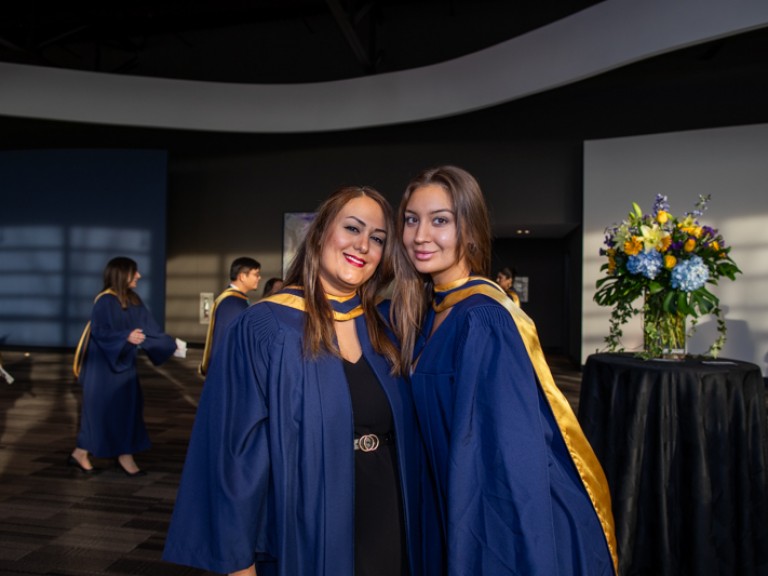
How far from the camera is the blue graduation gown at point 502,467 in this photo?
1348 mm

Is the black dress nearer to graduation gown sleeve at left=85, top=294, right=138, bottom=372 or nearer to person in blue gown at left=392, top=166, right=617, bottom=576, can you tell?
person in blue gown at left=392, top=166, right=617, bottom=576

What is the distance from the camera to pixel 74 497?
13.2 feet

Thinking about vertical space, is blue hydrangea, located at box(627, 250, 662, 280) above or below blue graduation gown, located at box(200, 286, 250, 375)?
above

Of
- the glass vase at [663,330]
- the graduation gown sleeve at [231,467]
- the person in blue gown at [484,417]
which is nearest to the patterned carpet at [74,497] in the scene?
the graduation gown sleeve at [231,467]

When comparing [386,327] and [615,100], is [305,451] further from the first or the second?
[615,100]

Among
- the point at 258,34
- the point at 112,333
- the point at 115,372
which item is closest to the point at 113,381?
the point at 115,372

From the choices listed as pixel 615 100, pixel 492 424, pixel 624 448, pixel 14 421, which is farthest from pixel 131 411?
pixel 615 100

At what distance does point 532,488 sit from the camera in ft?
4.44

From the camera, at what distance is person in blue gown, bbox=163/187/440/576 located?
57.5 inches

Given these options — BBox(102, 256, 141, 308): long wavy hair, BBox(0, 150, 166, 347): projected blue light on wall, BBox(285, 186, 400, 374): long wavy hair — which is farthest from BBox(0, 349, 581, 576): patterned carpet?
BBox(0, 150, 166, 347): projected blue light on wall

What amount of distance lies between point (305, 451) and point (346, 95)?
10457 mm

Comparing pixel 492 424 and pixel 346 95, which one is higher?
pixel 346 95

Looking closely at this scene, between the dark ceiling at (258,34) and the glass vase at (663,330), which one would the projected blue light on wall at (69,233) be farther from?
the glass vase at (663,330)

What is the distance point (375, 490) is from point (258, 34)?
13.4 metres
